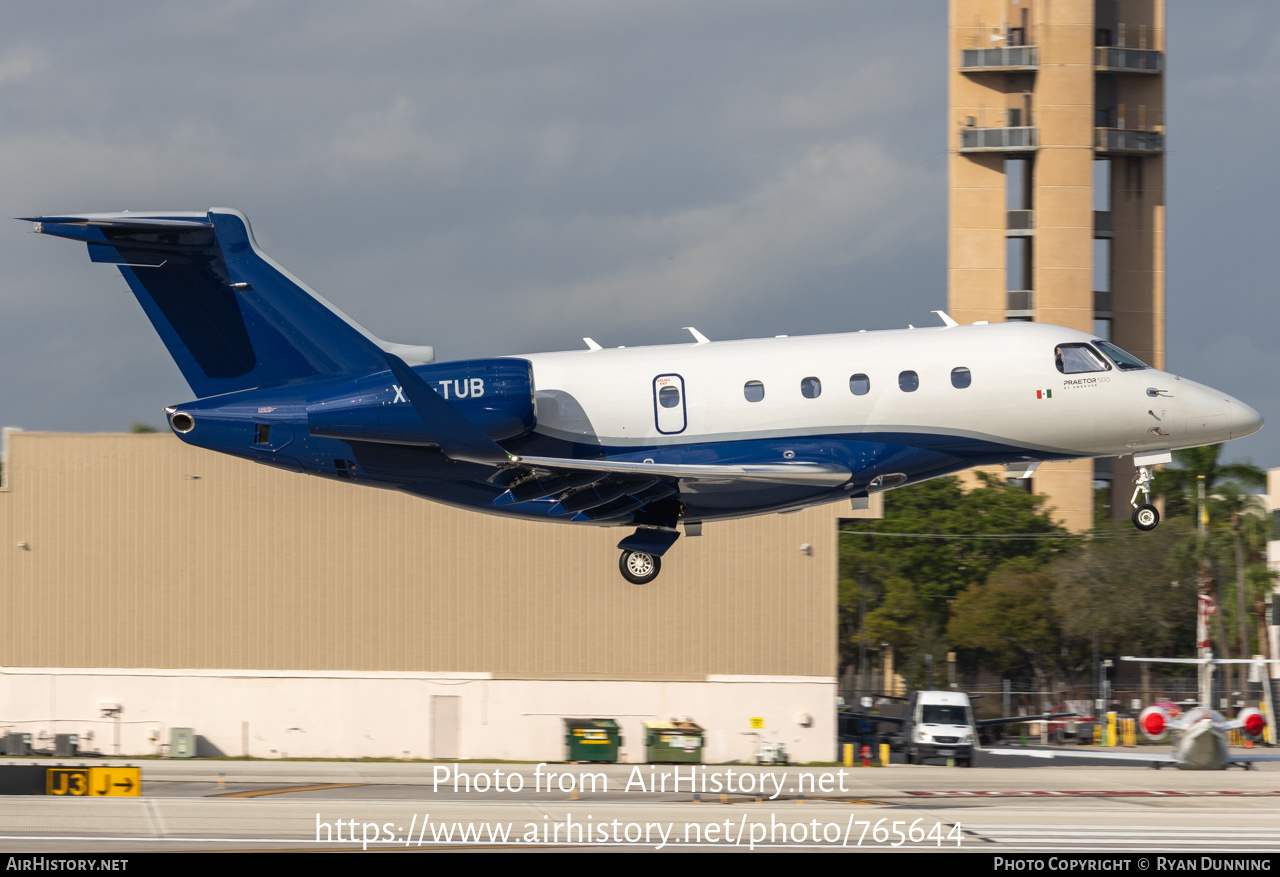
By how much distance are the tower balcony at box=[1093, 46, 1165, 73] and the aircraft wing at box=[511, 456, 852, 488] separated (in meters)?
63.6

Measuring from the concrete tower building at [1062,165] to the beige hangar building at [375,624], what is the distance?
122ft

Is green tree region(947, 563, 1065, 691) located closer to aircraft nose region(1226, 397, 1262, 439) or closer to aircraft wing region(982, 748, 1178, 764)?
aircraft wing region(982, 748, 1178, 764)

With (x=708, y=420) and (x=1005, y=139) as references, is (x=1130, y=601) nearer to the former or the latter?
(x=1005, y=139)

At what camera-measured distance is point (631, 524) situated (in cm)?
2517

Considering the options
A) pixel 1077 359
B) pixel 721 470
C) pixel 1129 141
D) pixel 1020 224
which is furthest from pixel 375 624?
pixel 1129 141

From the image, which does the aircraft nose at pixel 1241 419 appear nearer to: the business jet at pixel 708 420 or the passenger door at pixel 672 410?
the business jet at pixel 708 420

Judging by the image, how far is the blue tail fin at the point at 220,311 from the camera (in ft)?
84.5

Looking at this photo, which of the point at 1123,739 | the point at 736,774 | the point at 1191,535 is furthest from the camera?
the point at 1191,535

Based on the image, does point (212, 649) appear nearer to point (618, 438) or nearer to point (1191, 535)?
point (618, 438)

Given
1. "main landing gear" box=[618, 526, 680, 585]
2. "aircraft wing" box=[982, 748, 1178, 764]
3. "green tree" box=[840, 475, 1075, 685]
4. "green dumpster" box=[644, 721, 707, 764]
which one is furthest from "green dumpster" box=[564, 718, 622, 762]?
"green tree" box=[840, 475, 1075, 685]

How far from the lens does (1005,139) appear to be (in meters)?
79.3

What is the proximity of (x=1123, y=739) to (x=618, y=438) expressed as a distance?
40.0 metres

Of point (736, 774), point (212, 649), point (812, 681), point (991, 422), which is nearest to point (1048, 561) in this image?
point (812, 681)

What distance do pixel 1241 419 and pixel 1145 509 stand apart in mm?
2339
